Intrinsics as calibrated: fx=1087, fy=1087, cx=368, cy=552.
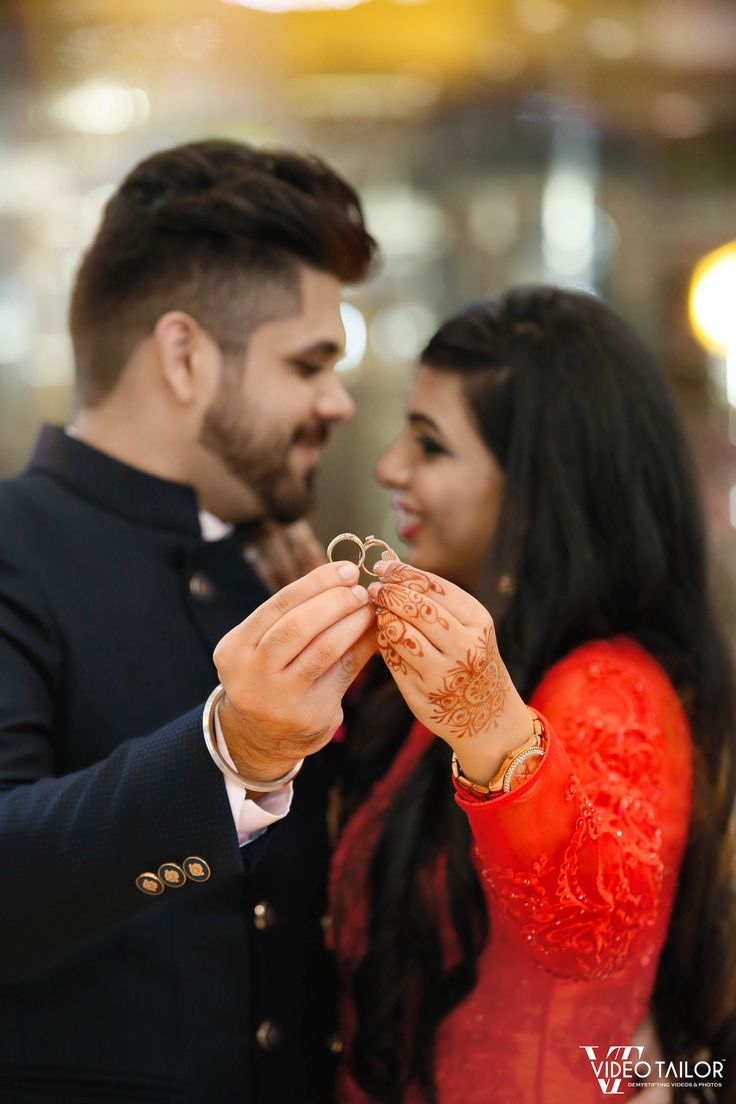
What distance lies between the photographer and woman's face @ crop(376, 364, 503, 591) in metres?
1.84

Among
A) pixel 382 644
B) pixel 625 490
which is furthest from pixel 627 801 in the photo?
pixel 625 490

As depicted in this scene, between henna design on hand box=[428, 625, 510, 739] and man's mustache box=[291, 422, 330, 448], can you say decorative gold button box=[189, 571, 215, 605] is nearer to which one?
man's mustache box=[291, 422, 330, 448]

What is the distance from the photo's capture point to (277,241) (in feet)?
6.21

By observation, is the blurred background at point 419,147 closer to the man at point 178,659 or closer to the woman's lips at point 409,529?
the man at point 178,659

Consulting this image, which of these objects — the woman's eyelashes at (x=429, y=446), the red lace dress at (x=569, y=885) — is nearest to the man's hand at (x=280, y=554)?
the woman's eyelashes at (x=429, y=446)

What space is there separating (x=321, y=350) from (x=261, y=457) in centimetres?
23

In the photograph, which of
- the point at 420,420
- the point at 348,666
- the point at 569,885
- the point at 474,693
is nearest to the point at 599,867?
the point at 569,885

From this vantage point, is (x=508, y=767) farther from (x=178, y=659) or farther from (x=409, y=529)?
(x=409, y=529)

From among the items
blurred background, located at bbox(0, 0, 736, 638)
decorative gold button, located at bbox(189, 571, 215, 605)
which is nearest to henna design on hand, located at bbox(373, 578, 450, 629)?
decorative gold button, located at bbox(189, 571, 215, 605)

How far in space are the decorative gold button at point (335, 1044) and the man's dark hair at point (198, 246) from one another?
1.11m

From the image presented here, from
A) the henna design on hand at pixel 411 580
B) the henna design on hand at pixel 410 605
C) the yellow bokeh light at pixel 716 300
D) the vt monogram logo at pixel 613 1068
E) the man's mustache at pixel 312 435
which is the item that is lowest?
the vt monogram logo at pixel 613 1068

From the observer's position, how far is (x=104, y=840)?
115 cm

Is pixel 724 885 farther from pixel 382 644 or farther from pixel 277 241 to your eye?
pixel 277 241

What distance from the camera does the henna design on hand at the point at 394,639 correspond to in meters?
1.10
